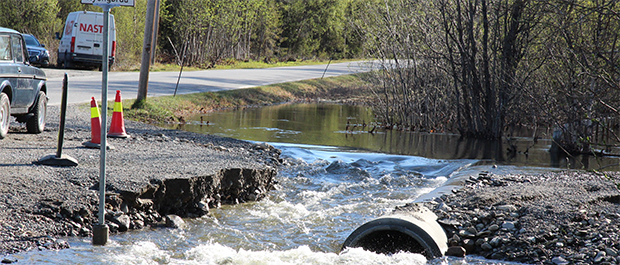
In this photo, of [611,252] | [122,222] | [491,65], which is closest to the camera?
[611,252]

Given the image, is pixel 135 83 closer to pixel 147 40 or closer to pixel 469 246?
pixel 147 40

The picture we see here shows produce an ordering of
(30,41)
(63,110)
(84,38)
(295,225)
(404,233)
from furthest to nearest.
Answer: (30,41) → (84,38) → (295,225) → (63,110) → (404,233)

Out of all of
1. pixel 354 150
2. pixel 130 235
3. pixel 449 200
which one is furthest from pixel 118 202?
pixel 354 150

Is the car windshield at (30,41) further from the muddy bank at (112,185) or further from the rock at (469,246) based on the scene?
the rock at (469,246)

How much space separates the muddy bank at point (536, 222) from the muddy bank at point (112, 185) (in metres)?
2.98

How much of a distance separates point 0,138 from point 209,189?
373cm

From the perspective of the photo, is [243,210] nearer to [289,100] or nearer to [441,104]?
[441,104]

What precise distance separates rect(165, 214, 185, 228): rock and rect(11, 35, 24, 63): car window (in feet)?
15.0

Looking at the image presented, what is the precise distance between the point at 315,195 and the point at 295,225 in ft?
5.76

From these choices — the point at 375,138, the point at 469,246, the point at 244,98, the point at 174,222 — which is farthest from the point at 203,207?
the point at 244,98

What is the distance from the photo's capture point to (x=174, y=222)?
6480 millimetres

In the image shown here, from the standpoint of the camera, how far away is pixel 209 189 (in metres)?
7.58

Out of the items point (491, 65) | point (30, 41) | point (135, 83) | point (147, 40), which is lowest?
point (135, 83)

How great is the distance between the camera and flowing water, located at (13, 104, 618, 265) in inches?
219
